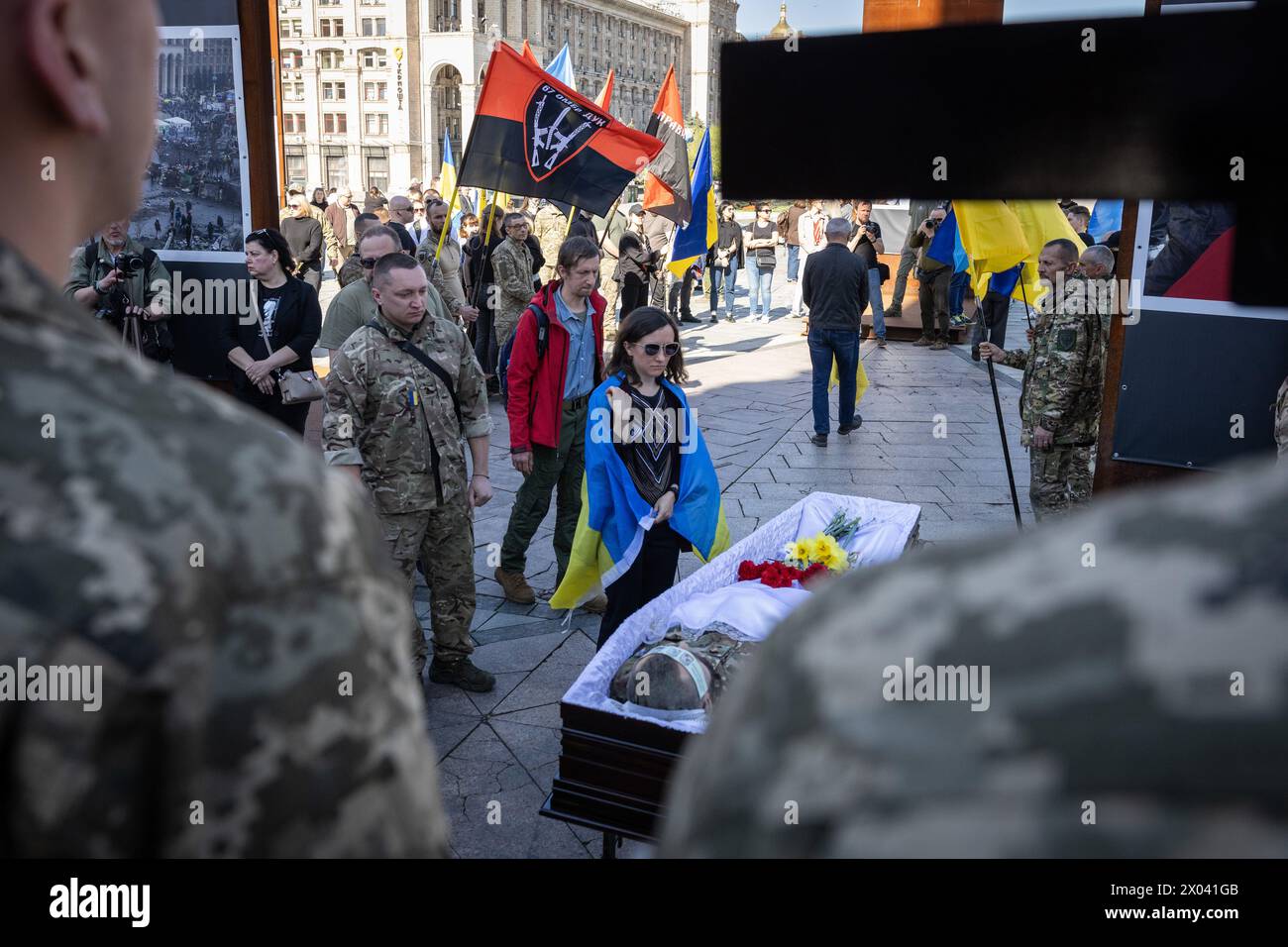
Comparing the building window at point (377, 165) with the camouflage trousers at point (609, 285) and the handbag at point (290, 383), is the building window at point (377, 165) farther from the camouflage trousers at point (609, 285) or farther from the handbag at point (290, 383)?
the handbag at point (290, 383)

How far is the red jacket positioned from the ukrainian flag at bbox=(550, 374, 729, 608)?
3.36 ft

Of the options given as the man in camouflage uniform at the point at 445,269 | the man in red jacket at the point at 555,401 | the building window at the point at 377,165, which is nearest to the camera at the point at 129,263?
the man in red jacket at the point at 555,401

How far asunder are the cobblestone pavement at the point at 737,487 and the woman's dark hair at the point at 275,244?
2002 mm

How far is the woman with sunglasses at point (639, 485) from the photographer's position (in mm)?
4500

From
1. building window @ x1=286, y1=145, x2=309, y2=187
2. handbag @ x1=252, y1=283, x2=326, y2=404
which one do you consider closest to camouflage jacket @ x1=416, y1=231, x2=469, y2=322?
handbag @ x1=252, y1=283, x2=326, y2=404

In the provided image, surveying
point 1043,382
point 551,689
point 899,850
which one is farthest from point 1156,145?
point 1043,382

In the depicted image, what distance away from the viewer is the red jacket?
5527mm

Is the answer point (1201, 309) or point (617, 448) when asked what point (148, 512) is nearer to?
point (617, 448)

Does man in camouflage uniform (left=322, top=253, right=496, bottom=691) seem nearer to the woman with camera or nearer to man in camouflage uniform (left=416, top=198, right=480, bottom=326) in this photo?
the woman with camera

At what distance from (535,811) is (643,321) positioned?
2.10 m

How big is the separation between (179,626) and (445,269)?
930 cm

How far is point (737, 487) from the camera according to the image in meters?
7.97

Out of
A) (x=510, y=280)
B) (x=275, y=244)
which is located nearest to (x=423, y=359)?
(x=275, y=244)

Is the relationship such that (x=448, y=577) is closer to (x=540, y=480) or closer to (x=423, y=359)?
(x=423, y=359)
